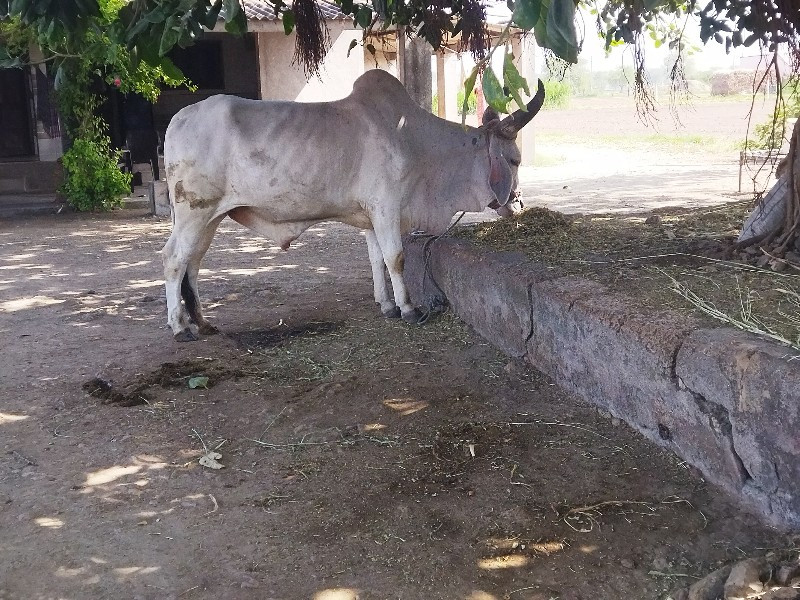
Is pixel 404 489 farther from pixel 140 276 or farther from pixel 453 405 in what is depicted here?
pixel 140 276

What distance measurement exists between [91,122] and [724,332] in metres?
10.3

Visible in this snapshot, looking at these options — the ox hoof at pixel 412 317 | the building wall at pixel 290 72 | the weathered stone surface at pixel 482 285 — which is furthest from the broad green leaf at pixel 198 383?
the building wall at pixel 290 72

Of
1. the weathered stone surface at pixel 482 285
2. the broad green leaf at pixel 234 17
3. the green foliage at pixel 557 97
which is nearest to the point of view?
the broad green leaf at pixel 234 17

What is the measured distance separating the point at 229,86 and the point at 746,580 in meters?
14.3

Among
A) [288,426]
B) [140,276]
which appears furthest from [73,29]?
[140,276]

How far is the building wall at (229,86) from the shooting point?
605 inches

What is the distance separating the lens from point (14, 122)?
14.9 metres

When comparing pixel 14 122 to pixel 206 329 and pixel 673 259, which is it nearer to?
pixel 206 329

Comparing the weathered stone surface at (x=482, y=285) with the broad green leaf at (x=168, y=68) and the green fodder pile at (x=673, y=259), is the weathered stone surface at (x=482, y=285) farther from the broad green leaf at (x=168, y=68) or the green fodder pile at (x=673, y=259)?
the broad green leaf at (x=168, y=68)

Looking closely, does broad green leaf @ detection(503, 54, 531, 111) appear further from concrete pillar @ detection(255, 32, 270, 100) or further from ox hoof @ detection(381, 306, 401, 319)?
concrete pillar @ detection(255, 32, 270, 100)

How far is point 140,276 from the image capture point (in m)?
7.52

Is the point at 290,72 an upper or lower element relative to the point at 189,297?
upper

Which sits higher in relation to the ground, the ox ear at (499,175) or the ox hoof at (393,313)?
the ox ear at (499,175)

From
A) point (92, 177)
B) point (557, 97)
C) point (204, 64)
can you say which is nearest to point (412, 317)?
point (92, 177)
